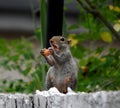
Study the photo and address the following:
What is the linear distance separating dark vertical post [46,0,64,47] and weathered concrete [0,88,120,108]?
2.88 feet

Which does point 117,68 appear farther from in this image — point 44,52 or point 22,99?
point 22,99

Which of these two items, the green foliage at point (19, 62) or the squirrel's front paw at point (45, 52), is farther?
the green foliage at point (19, 62)

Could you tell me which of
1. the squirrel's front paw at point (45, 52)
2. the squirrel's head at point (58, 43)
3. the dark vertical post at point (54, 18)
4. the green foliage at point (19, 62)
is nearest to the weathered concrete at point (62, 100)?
the squirrel's front paw at point (45, 52)

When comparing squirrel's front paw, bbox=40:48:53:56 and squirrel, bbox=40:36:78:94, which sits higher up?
squirrel's front paw, bbox=40:48:53:56

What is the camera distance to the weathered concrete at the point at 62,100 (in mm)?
2394

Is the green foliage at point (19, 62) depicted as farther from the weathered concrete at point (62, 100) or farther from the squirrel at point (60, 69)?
the weathered concrete at point (62, 100)

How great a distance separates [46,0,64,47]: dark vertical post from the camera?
355cm

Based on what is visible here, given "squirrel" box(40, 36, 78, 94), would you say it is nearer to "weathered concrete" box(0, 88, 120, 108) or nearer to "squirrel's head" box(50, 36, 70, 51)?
"squirrel's head" box(50, 36, 70, 51)

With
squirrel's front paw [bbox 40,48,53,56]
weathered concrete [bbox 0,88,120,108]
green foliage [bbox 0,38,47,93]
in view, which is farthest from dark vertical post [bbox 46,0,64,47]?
weathered concrete [bbox 0,88,120,108]

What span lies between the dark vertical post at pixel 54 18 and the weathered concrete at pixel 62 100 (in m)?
0.88

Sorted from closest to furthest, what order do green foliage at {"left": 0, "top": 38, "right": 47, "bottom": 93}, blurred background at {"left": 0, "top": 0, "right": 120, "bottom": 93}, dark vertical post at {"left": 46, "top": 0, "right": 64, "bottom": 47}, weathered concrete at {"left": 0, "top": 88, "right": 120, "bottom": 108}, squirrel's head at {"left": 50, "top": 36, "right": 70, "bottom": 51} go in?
weathered concrete at {"left": 0, "top": 88, "right": 120, "bottom": 108} → squirrel's head at {"left": 50, "top": 36, "right": 70, "bottom": 51} → dark vertical post at {"left": 46, "top": 0, "right": 64, "bottom": 47} → blurred background at {"left": 0, "top": 0, "right": 120, "bottom": 93} → green foliage at {"left": 0, "top": 38, "right": 47, "bottom": 93}

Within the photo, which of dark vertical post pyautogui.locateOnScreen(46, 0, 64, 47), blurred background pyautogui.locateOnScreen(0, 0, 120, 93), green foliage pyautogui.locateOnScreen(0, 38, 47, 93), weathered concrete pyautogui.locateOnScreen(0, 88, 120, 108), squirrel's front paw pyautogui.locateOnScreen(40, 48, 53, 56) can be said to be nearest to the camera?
weathered concrete pyautogui.locateOnScreen(0, 88, 120, 108)

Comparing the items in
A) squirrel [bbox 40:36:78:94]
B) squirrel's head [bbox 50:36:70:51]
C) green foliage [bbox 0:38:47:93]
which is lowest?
green foliage [bbox 0:38:47:93]

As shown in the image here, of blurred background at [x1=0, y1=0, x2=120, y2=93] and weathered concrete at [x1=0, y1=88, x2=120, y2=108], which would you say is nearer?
weathered concrete at [x1=0, y1=88, x2=120, y2=108]
